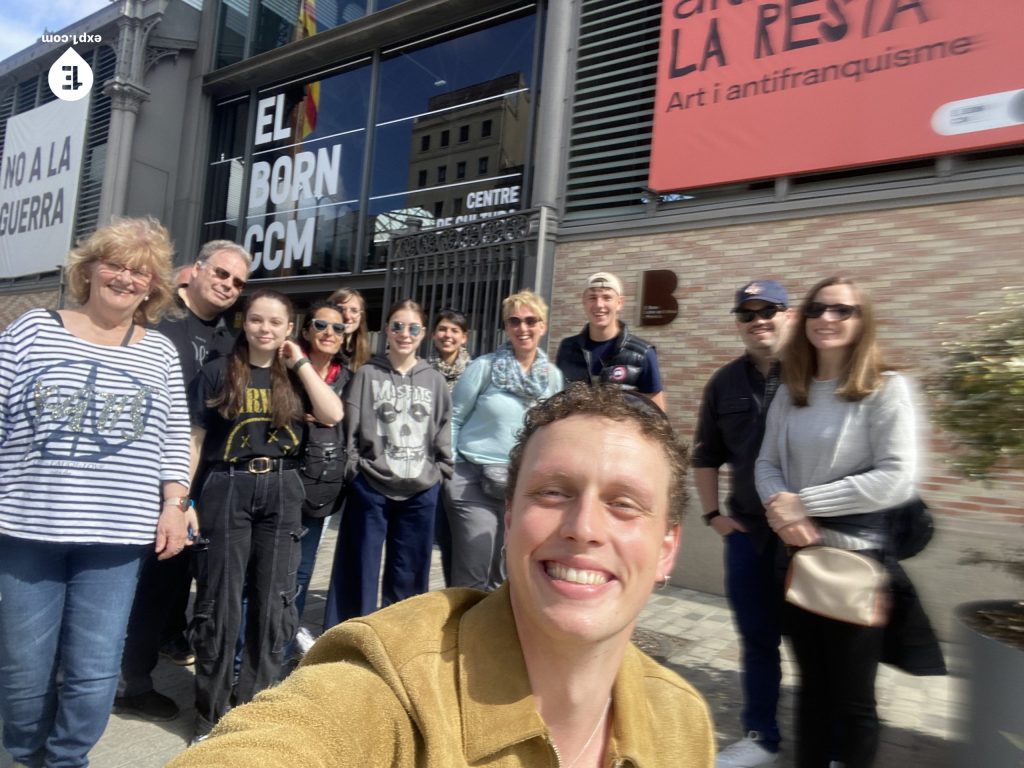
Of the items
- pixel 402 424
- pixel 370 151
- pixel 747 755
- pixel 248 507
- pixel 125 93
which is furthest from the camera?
pixel 125 93

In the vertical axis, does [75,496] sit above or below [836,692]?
above

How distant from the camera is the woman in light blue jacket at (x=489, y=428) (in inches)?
146

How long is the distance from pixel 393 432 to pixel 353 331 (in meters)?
0.86

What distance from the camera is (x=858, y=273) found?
17.6 feet

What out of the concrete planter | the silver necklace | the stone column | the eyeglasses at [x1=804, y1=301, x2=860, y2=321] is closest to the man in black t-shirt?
the silver necklace

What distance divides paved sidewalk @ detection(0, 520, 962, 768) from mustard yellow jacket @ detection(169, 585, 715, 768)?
6.48ft

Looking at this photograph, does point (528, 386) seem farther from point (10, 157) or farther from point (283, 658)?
point (10, 157)

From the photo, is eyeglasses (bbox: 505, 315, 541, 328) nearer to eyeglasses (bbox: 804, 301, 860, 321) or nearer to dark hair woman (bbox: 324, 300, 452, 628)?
dark hair woman (bbox: 324, 300, 452, 628)

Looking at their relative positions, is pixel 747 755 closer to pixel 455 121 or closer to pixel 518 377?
pixel 518 377

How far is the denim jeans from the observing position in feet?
7.06

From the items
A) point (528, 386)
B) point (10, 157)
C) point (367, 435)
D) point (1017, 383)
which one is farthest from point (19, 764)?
point (10, 157)

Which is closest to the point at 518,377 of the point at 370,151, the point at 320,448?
the point at 320,448

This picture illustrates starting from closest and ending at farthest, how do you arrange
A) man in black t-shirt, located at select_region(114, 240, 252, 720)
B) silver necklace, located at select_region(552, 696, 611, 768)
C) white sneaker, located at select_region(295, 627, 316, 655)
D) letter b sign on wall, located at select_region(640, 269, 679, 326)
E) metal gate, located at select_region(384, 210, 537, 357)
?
1. silver necklace, located at select_region(552, 696, 611, 768)
2. man in black t-shirt, located at select_region(114, 240, 252, 720)
3. white sneaker, located at select_region(295, 627, 316, 655)
4. letter b sign on wall, located at select_region(640, 269, 679, 326)
5. metal gate, located at select_region(384, 210, 537, 357)

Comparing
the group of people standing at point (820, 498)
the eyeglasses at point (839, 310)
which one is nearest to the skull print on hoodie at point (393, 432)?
the group of people standing at point (820, 498)
